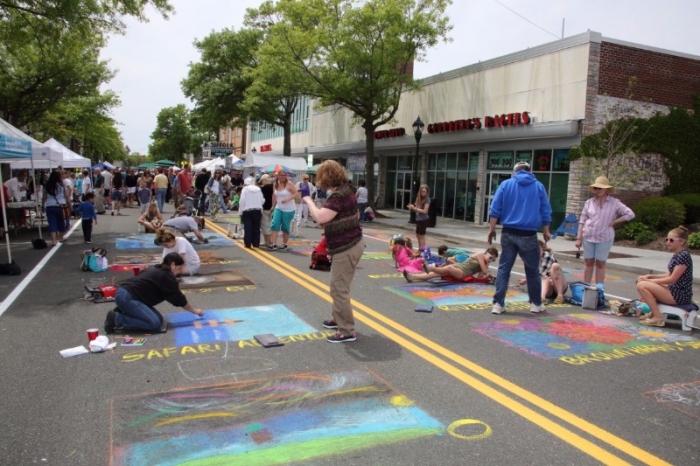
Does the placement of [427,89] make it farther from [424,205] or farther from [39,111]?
[39,111]

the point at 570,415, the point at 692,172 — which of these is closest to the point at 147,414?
the point at 570,415

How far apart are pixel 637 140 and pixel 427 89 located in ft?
33.3

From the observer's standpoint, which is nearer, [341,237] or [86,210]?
[341,237]

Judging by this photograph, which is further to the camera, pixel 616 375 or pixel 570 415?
pixel 616 375

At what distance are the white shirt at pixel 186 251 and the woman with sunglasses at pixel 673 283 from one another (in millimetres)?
6298

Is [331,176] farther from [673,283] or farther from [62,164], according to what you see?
[62,164]

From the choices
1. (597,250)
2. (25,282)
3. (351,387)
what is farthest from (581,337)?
(25,282)

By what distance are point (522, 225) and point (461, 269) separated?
225 centimetres

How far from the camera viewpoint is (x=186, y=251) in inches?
327

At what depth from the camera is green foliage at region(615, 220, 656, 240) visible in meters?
16.5

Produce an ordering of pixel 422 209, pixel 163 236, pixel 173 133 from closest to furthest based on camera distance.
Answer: pixel 163 236 → pixel 422 209 → pixel 173 133

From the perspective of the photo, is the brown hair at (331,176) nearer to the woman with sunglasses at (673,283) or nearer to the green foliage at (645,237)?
the woman with sunglasses at (673,283)

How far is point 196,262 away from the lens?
859 cm

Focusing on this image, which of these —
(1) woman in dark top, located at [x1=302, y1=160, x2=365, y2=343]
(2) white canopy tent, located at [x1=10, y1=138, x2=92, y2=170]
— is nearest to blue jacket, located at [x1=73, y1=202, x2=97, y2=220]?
(2) white canopy tent, located at [x1=10, y1=138, x2=92, y2=170]
